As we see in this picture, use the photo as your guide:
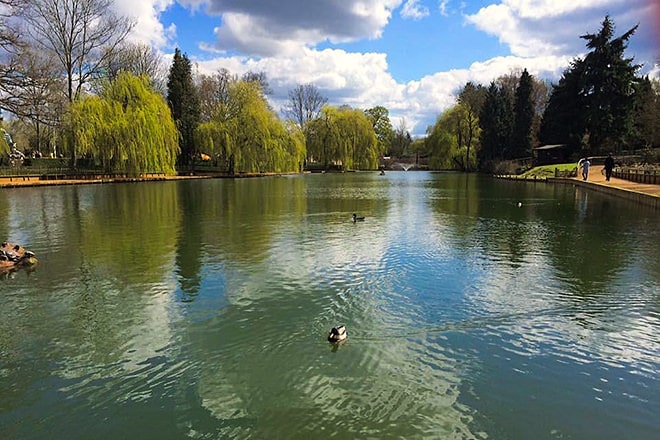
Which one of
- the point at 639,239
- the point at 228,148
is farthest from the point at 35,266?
the point at 228,148

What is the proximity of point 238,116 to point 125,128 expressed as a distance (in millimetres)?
12762

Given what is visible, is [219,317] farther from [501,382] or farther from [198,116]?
[198,116]

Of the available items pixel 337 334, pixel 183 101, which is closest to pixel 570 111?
pixel 183 101

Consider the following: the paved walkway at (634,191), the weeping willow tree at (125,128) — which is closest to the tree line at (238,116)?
the weeping willow tree at (125,128)

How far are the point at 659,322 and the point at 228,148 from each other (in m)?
39.1

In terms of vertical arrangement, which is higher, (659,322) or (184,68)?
(184,68)

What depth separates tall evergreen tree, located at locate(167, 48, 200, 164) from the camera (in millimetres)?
45281

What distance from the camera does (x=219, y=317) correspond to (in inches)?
246

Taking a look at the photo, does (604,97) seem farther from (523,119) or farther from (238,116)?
(238,116)

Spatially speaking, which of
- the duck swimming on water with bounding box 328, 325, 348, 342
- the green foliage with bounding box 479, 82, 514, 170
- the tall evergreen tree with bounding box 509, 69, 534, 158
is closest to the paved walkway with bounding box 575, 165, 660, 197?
the tall evergreen tree with bounding box 509, 69, 534, 158

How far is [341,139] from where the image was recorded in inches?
2309

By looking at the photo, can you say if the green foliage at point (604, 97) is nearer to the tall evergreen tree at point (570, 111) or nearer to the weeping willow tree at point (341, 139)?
the tall evergreen tree at point (570, 111)

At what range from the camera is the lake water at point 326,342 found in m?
3.97

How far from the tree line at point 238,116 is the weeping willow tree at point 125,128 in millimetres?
76
